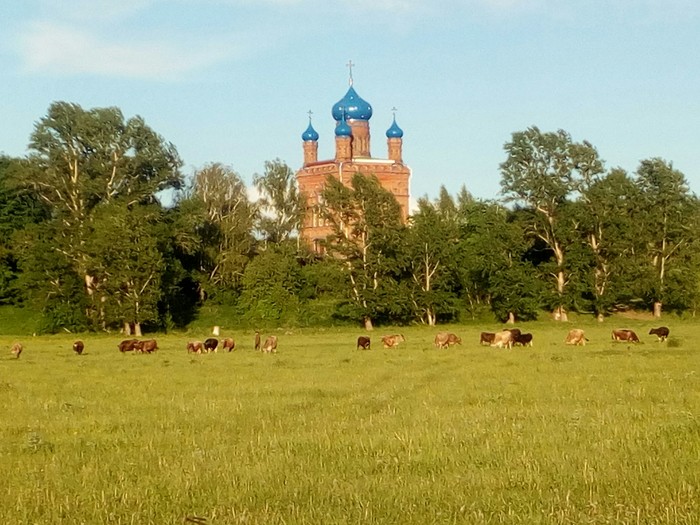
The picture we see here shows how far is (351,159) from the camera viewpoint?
92.2m

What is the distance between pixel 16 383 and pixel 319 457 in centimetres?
1400

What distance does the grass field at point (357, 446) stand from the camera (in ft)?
28.5

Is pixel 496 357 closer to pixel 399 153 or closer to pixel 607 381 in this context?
pixel 607 381

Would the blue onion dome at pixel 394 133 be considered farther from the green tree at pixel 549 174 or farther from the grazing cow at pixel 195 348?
the grazing cow at pixel 195 348

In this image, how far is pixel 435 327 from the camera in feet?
192

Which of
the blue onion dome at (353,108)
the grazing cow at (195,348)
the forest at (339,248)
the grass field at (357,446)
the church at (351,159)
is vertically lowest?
the grass field at (357,446)

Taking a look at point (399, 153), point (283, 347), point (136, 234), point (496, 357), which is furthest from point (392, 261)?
point (399, 153)

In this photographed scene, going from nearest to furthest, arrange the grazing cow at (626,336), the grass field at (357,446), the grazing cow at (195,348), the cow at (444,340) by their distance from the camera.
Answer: the grass field at (357,446) → the grazing cow at (195,348) → the grazing cow at (626,336) → the cow at (444,340)

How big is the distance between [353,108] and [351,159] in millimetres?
7358

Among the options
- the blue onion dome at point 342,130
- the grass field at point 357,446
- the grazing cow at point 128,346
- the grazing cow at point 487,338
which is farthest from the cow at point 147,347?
the blue onion dome at point 342,130

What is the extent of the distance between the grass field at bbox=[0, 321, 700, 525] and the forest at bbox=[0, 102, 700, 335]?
3215cm

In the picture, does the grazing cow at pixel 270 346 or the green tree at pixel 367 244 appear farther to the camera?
the green tree at pixel 367 244

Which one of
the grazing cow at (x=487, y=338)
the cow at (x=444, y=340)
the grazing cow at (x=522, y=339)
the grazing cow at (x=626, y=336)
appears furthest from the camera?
the grazing cow at (x=487, y=338)

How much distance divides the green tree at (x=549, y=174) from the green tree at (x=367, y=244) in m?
8.71
